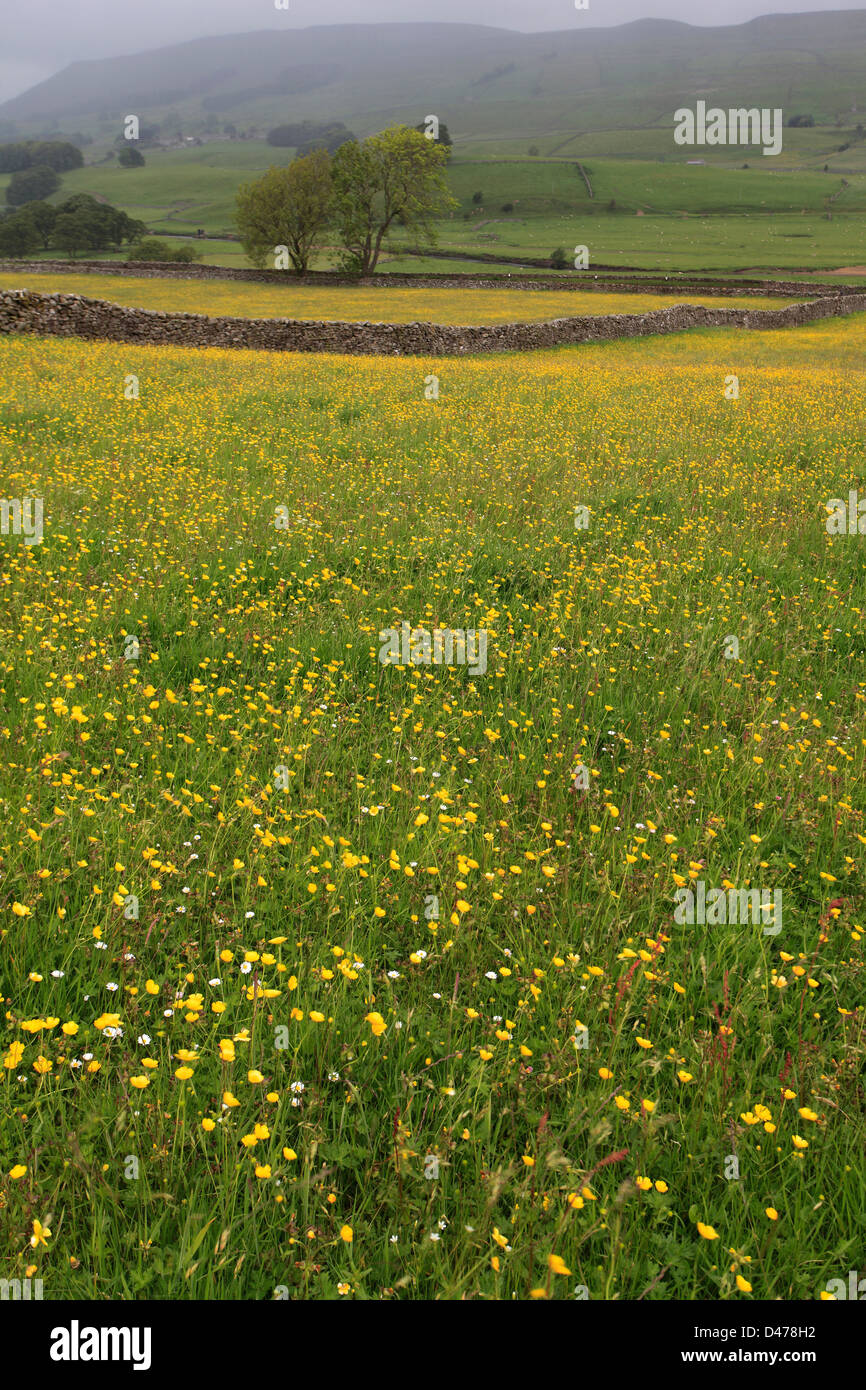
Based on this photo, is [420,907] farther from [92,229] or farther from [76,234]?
[92,229]

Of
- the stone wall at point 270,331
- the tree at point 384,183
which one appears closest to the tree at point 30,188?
the tree at point 384,183

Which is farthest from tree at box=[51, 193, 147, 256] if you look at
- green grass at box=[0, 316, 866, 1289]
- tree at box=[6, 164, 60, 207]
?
green grass at box=[0, 316, 866, 1289]

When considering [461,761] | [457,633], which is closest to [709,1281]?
[461,761]

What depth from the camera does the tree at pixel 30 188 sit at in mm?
157500

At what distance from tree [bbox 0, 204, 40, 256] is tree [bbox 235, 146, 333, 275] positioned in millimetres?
41429

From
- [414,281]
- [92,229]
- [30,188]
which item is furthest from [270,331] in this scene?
[30,188]

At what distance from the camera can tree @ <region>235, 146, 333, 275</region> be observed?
65938mm

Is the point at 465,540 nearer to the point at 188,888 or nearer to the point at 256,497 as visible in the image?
the point at 256,497

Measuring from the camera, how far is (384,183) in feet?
216

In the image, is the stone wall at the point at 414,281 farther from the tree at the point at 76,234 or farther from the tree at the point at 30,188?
the tree at the point at 30,188

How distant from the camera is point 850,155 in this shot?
606 feet

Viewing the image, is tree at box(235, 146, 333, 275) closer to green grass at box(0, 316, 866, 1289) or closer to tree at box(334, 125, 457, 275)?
tree at box(334, 125, 457, 275)

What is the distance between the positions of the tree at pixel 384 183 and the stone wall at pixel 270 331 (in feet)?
125

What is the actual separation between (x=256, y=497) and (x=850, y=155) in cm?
23981
